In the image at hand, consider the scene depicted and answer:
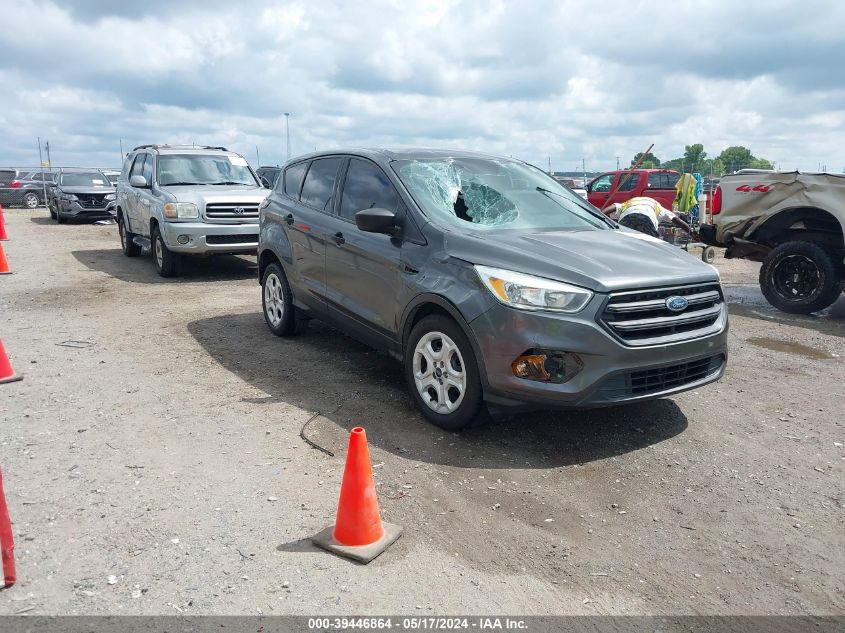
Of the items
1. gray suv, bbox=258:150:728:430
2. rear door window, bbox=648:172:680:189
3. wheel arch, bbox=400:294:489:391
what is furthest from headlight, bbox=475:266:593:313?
rear door window, bbox=648:172:680:189

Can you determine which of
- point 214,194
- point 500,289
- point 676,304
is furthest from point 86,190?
point 676,304

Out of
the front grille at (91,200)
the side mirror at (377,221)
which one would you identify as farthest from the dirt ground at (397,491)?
the front grille at (91,200)

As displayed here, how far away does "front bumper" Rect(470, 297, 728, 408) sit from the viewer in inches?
154

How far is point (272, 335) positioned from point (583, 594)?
15.8 feet

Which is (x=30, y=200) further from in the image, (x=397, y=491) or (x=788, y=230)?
(x=397, y=491)

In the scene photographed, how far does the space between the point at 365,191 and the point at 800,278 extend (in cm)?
604

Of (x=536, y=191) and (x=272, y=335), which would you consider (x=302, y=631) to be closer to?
(x=536, y=191)

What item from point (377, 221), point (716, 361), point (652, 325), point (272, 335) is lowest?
point (272, 335)

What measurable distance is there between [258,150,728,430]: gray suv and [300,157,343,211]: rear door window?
27 mm

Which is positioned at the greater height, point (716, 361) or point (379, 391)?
point (716, 361)

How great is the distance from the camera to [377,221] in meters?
4.71

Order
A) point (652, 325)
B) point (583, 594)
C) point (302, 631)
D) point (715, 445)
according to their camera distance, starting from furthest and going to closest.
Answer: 1. point (715, 445)
2. point (652, 325)
3. point (583, 594)
4. point (302, 631)

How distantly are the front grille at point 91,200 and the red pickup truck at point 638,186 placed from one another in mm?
14287

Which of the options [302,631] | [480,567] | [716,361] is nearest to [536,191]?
[716,361]
